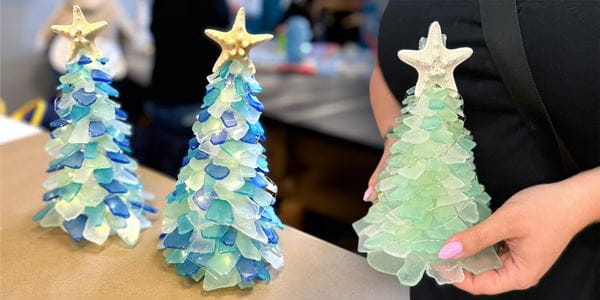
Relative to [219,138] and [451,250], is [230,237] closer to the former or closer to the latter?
[219,138]

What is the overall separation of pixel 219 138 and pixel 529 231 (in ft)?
0.97

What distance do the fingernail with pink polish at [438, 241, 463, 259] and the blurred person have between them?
115cm

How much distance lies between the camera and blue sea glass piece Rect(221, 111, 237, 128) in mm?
548

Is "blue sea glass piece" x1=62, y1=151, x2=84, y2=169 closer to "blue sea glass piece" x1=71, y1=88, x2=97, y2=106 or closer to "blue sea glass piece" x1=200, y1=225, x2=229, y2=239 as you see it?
"blue sea glass piece" x1=71, y1=88, x2=97, y2=106

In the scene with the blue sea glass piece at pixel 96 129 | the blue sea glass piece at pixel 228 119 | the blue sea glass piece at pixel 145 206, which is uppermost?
the blue sea glass piece at pixel 228 119

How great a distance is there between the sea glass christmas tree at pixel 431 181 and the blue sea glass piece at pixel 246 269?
134mm

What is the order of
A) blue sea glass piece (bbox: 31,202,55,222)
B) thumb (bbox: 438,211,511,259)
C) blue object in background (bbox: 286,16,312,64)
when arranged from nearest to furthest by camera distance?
thumb (bbox: 438,211,511,259) → blue sea glass piece (bbox: 31,202,55,222) → blue object in background (bbox: 286,16,312,64)

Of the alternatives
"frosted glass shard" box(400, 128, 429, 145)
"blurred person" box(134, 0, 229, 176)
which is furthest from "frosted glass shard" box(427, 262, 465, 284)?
"blurred person" box(134, 0, 229, 176)

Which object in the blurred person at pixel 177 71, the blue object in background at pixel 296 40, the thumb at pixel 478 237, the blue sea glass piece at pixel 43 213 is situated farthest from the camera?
the blue object in background at pixel 296 40

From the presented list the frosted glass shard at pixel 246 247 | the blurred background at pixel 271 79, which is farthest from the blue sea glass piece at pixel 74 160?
the blurred background at pixel 271 79

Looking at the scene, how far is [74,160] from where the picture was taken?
0.64 metres

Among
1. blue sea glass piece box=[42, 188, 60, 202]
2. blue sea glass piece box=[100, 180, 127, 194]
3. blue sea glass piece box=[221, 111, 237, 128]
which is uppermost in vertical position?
blue sea glass piece box=[221, 111, 237, 128]

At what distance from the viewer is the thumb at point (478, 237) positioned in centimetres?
50

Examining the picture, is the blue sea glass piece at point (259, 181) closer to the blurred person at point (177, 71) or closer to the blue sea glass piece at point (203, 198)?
the blue sea glass piece at point (203, 198)
